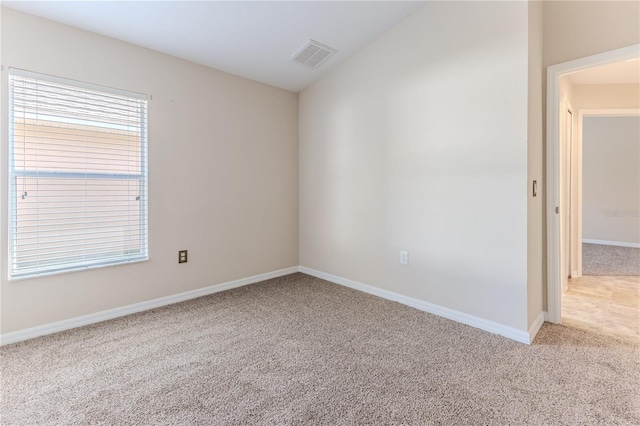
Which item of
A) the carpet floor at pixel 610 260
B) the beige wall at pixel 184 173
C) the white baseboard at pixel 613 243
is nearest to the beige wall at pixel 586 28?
the beige wall at pixel 184 173

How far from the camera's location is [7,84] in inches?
81.6

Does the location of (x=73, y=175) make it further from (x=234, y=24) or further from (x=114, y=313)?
(x=234, y=24)

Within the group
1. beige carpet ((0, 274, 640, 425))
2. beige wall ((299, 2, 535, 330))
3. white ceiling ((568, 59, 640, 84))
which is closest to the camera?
beige carpet ((0, 274, 640, 425))

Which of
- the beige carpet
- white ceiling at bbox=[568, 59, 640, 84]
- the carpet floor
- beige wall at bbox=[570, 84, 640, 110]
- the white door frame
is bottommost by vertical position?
the beige carpet

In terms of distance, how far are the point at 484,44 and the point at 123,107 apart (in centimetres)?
288

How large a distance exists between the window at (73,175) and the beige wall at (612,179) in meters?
7.40

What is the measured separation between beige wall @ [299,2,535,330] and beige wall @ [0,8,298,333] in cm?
63

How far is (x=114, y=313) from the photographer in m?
2.53

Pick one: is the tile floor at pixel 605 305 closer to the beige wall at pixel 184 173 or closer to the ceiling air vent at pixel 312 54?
the beige wall at pixel 184 173

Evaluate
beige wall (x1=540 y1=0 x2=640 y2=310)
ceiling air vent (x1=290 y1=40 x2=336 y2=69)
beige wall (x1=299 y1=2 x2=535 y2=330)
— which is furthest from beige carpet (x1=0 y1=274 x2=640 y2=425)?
ceiling air vent (x1=290 y1=40 x2=336 y2=69)

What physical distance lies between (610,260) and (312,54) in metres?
5.11

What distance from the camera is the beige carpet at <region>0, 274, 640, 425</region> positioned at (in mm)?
1438

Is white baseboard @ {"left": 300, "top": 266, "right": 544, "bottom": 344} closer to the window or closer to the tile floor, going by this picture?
the tile floor

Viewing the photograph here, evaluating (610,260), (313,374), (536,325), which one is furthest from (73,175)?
(610,260)
